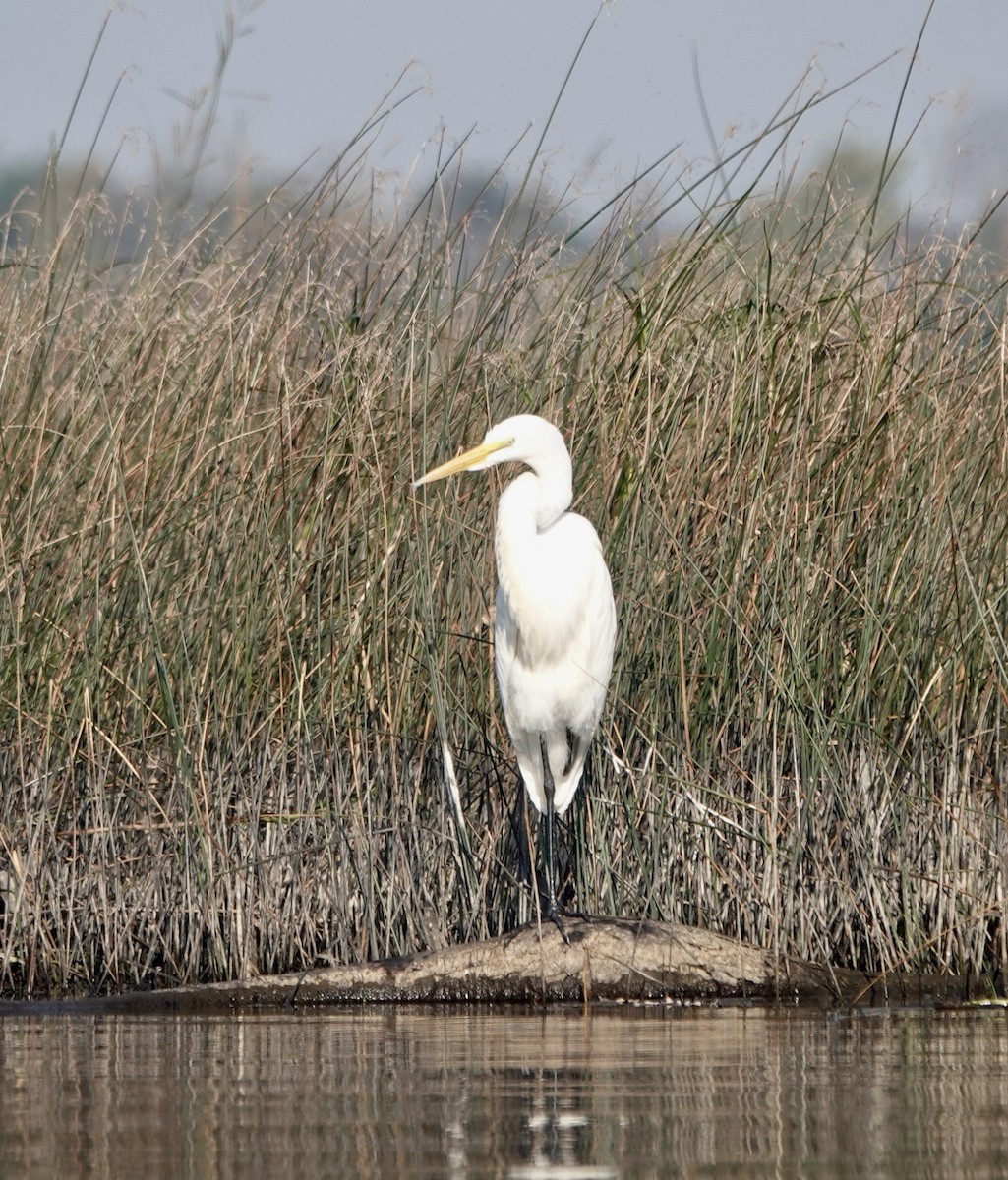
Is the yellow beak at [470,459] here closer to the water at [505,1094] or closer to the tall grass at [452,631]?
the tall grass at [452,631]

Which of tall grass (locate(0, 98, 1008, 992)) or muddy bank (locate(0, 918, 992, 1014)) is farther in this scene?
tall grass (locate(0, 98, 1008, 992))

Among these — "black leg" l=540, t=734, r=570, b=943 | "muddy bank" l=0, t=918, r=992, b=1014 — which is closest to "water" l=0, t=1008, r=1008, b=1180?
"muddy bank" l=0, t=918, r=992, b=1014

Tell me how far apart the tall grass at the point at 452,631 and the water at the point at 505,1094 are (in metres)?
0.44

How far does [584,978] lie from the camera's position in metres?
4.46

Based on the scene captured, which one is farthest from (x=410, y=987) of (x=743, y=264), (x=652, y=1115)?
Result: (x=743, y=264)

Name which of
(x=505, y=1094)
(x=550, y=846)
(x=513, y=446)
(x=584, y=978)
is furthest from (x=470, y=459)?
(x=505, y=1094)

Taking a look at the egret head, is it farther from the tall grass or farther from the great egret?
the tall grass

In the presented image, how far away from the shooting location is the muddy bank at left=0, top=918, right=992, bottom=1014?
4379 millimetres

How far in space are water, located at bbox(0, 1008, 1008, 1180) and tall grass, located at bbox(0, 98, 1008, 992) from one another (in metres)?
0.44

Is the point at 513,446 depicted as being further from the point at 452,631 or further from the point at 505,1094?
the point at 505,1094

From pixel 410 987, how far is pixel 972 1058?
1.50m

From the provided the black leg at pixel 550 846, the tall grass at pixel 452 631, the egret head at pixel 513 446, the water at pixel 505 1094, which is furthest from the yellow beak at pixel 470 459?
the water at pixel 505 1094

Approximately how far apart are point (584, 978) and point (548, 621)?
0.90 metres

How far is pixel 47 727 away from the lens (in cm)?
445
